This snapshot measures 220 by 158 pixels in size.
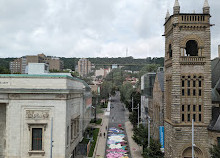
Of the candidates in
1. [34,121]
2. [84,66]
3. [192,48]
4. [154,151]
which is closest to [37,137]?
[34,121]

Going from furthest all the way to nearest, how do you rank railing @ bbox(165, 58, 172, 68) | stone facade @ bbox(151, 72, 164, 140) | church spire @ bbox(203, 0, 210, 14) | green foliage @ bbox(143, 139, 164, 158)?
stone facade @ bbox(151, 72, 164, 140) → green foliage @ bbox(143, 139, 164, 158) → railing @ bbox(165, 58, 172, 68) → church spire @ bbox(203, 0, 210, 14)

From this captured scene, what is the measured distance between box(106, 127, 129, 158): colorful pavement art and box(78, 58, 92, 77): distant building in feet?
375

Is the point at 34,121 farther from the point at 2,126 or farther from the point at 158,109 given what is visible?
the point at 158,109

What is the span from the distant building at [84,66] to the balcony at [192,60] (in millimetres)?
142024

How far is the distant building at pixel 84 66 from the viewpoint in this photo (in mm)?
169900

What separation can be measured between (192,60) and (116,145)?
2437 centimetres

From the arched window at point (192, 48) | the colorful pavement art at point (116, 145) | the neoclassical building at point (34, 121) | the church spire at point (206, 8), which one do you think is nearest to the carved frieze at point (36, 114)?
the neoclassical building at point (34, 121)

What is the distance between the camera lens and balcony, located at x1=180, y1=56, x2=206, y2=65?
29594mm

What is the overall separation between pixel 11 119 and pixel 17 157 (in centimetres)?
434

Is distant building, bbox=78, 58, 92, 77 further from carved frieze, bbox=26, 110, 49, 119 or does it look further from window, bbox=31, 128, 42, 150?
window, bbox=31, 128, 42, 150

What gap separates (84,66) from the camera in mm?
172250

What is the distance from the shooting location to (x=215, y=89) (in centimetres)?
3397

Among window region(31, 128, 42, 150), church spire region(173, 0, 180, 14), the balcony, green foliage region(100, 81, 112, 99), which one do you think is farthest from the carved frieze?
green foliage region(100, 81, 112, 99)

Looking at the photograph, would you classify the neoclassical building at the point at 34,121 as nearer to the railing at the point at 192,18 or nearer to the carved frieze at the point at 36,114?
the carved frieze at the point at 36,114
